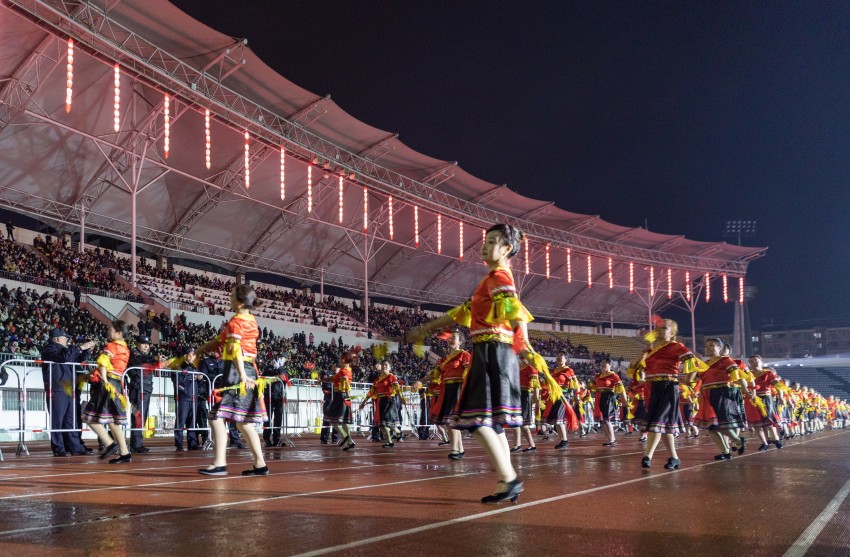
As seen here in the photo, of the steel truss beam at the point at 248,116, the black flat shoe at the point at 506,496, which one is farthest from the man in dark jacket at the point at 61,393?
the steel truss beam at the point at 248,116

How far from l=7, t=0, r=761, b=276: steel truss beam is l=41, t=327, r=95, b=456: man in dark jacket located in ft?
36.8

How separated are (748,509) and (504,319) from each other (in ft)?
6.19

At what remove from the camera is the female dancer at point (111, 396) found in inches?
380

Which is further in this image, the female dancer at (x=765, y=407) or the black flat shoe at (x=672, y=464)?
the female dancer at (x=765, y=407)

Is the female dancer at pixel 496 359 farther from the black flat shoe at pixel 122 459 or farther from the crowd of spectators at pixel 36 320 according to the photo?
the crowd of spectators at pixel 36 320

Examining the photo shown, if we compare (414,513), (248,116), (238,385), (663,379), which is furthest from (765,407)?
(248,116)

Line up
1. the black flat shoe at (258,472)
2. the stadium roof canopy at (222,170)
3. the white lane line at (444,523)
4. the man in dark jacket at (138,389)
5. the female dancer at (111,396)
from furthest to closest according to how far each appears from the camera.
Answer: the stadium roof canopy at (222,170), the man in dark jacket at (138,389), the female dancer at (111,396), the black flat shoe at (258,472), the white lane line at (444,523)

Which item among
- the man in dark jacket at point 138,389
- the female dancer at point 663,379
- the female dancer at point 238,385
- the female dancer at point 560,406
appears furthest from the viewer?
the female dancer at point 560,406

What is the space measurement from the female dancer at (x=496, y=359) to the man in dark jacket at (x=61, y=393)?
7986 millimetres

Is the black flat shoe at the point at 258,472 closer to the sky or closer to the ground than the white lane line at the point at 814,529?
closer to the ground

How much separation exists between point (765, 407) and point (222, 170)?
85.8 ft

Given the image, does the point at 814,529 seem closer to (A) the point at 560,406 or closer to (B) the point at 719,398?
(B) the point at 719,398

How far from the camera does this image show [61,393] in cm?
1157

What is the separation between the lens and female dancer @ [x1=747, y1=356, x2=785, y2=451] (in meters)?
13.4
